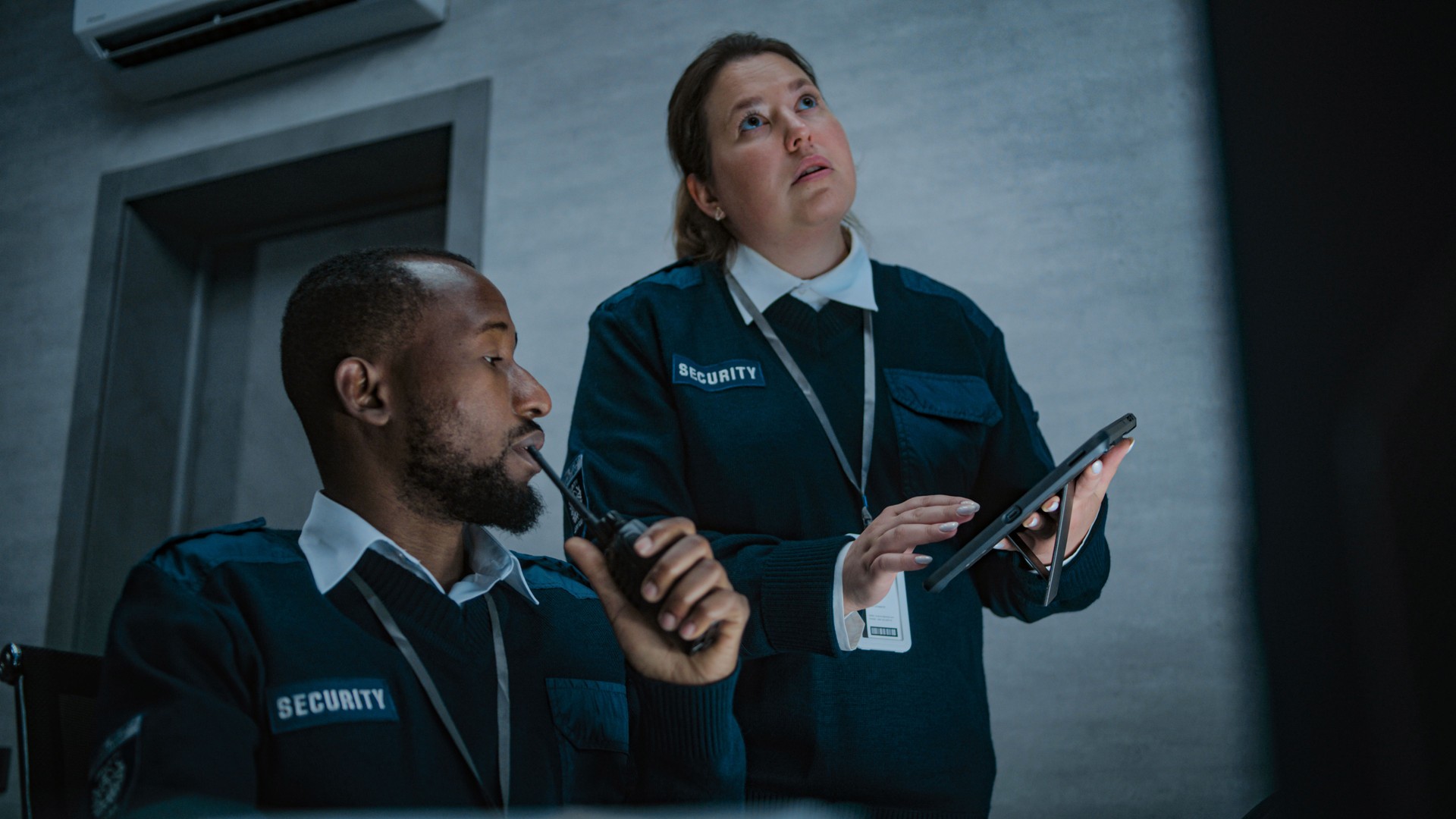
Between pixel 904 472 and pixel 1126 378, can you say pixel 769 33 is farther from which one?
pixel 904 472

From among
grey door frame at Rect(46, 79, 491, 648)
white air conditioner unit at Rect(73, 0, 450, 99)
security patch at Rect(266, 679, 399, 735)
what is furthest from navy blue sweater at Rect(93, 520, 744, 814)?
white air conditioner unit at Rect(73, 0, 450, 99)

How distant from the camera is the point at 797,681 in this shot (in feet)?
4.40

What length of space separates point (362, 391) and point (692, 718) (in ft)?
1.62

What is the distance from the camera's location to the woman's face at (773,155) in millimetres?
1582

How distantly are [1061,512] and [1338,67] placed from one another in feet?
2.82

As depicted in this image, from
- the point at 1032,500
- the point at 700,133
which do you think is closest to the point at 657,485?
the point at 1032,500

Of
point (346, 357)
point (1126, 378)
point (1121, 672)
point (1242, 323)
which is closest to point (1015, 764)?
point (1121, 672)

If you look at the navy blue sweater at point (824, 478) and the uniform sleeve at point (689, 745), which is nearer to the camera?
the uniform sleeve at point (689, 745)

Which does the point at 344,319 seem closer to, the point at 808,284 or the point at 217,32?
the point at 808,284

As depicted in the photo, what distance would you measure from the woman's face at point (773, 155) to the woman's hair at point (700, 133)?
0.06 ft

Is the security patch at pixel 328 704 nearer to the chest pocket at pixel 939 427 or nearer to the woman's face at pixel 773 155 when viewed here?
the chest pocket at pixel 939 427

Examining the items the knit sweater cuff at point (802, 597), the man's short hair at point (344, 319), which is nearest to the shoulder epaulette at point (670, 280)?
the man's short hair at point (344, 319)

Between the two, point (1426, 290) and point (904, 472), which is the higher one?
point (904, 472)

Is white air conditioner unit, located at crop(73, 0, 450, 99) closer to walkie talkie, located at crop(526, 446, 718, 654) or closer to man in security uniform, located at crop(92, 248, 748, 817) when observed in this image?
man in security uniform, located at crop(92, 248, 748, 817)
